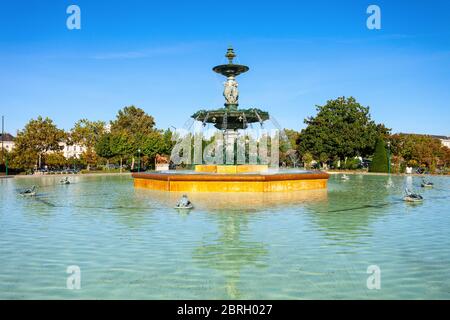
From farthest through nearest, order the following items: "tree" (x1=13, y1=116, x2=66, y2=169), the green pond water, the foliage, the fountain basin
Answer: the foliage → "tree" (x1=13, y1=116, x2=66, y2=169) → the fountain basin → the green pond water

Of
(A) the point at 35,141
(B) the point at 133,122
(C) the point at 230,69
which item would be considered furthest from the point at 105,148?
(C) the point at 230,69

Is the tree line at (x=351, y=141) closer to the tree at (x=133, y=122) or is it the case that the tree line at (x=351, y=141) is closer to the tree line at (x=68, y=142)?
the tree line at (x=68, y=142)

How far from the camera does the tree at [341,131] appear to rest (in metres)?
62.5

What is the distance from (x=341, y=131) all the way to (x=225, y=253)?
58.5 metres

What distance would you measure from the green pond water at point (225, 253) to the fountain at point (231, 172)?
7.02 m

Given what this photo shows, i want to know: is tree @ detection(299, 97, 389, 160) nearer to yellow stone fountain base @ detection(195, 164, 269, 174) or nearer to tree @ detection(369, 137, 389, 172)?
tree @ detection(369, 137, 389, 172)

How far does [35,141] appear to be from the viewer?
61.2m

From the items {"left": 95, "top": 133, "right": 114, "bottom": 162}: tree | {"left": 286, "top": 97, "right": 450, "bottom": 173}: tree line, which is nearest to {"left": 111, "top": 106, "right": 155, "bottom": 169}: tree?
{"left": 95, "top": 133, "right": 114, "bottom": 162}: tree

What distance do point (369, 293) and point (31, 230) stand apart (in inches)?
349

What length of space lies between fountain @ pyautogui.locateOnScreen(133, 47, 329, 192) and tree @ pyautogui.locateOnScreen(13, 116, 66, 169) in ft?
126

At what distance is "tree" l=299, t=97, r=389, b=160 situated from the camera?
2459 inches

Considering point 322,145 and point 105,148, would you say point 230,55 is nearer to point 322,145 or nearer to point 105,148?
point 322,145
